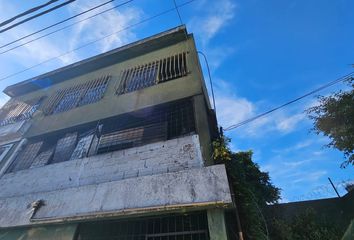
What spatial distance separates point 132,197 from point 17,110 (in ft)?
35.3

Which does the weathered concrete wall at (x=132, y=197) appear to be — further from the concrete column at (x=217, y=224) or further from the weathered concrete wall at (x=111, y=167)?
the weathered concrete wall at (x=111, y=167)

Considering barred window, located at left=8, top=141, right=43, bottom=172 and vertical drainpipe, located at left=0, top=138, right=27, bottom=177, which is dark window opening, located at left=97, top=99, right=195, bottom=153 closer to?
barred window, located at left=8, top=141, right=43, bottom=172

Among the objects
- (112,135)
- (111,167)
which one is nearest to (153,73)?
(112,135)

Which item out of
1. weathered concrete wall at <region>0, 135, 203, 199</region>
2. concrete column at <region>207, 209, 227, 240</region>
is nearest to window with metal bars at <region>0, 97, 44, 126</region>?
weathered concrete wall at <region>0, 135, 203, 199</region>

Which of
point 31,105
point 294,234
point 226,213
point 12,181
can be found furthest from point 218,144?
→ point 31,105

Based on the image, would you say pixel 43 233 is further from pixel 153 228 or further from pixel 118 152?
pixel 153 228

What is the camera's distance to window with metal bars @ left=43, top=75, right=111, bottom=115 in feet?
30.1

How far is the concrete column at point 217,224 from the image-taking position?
3.93 meters

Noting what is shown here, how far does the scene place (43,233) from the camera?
5.23m

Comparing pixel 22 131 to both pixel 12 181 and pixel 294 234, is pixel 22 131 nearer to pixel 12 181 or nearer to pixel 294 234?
pixel 12 181

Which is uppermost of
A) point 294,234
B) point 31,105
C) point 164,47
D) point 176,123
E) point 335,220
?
point 164,47

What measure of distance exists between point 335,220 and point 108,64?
39.0 feet

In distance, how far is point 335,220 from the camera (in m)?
7.13

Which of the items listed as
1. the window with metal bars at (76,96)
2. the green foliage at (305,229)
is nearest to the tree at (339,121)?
the green foliage at (305,229)
